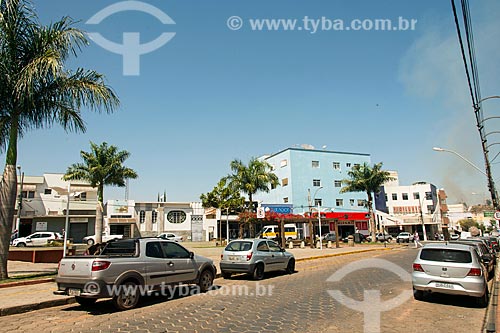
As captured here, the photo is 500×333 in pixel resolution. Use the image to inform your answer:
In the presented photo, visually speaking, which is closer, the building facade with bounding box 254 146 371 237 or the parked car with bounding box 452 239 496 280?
the parked car with bounding box 452 239 496 280

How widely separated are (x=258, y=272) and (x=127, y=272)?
6277mm

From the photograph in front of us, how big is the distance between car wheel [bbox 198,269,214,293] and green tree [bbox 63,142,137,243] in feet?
70.4

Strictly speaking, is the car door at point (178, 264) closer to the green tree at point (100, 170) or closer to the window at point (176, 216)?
the green tree at point (100, 170)

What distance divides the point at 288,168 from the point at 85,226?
3156 cm


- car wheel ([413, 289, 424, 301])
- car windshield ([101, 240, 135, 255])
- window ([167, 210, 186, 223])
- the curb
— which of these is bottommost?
car wheel ([413, 289, 424, 301])

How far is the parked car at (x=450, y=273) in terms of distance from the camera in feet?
29.2

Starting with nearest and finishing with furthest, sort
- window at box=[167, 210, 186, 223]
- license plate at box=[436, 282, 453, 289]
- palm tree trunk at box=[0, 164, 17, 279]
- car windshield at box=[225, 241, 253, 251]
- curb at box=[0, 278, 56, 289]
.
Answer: license plate at box=[436, 282, 453, 289]
curb at box=[0, 278, 56, 289]
palm tree trunk at box=[0, 164, 17, 279]
car windshield at box=[225, 241, 253, 251]
window at box=[167, 210, 186, 223]

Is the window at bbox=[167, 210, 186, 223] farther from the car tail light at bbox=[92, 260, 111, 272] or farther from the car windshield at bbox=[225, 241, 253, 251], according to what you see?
the car tail light at bbox=[92, 260, 111, 272]

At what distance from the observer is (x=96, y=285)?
8.02m

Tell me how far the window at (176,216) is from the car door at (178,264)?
43836 millimetres

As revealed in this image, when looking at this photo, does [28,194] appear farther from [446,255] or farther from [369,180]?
[446,255]

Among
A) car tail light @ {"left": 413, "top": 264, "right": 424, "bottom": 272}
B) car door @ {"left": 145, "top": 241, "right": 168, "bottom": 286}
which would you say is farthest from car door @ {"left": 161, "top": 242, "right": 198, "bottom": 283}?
car tail light @ {"left": 413, "top": 264, "right": 424, "bottom": 272}

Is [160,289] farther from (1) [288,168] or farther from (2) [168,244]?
(1) [288,168]

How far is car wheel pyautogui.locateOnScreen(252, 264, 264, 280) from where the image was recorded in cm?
1353
